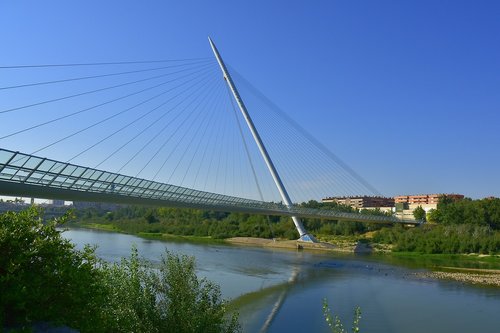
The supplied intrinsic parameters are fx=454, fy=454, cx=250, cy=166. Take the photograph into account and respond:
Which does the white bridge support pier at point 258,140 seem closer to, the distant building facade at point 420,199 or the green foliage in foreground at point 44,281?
the green foliage in foreground at point 44,281

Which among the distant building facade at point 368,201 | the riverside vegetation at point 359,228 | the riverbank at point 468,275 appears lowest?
the riverbank at point 468,275

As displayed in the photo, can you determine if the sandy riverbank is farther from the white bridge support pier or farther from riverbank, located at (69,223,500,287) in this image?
the white bridge support pier

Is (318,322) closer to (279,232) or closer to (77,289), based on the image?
(77,289)

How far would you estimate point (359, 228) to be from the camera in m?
56.5

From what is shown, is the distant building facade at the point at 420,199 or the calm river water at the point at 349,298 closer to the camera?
the calm river water at the point at 349,298

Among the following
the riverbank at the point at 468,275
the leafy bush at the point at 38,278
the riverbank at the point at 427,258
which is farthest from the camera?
the riverbank at the point at 427,258

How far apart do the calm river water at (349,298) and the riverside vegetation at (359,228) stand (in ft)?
47.6

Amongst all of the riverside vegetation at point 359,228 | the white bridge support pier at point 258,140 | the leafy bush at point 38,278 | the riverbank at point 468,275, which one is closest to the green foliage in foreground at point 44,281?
the leafy bush at point 38,278

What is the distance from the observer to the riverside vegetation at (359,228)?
41.5 meters

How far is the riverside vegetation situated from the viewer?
136ft

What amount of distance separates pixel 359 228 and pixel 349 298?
39.3 m

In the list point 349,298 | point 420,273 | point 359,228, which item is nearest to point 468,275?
point 420,273

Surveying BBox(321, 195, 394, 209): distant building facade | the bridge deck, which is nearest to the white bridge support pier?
the bridge deck

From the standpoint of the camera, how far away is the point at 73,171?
48.4 feet
